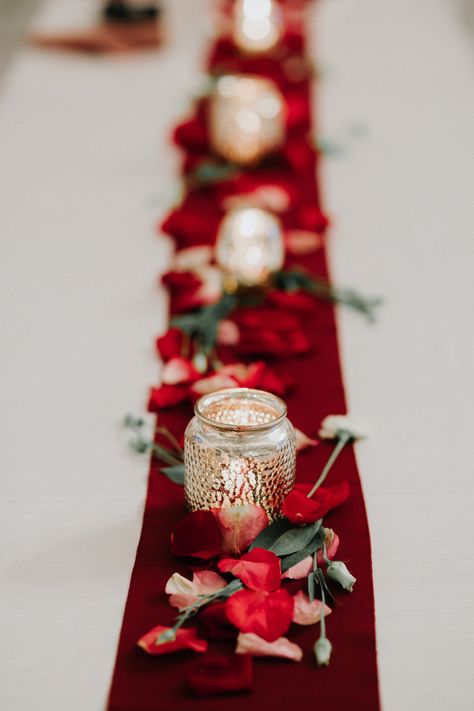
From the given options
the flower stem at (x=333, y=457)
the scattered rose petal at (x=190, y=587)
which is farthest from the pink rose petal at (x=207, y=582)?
the flower stem at (x=333, y=457)

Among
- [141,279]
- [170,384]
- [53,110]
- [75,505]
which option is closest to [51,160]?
[53,110]

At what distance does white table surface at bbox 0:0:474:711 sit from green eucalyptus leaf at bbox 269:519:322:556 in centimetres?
7

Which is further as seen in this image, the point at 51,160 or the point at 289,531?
the point at 51,160

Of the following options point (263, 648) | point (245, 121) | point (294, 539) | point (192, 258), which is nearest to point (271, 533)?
point (294, 539)


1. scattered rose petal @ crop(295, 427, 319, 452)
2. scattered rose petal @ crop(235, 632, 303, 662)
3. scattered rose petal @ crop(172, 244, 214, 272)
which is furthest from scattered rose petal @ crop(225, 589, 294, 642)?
scattered rose petal @ crop(172, 244, 214, 272)

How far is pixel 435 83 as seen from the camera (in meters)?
2.27

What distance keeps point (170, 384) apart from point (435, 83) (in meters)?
1.50

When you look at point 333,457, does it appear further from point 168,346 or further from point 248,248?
point 248,248

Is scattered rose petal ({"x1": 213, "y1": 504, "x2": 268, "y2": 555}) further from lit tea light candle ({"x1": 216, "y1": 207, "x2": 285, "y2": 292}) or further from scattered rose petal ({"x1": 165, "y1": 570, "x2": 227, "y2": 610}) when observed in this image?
lit tea light candle ({"x1": 216, "y1": 207, "x2": 285, "y2": 292})

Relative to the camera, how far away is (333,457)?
0.92 meters

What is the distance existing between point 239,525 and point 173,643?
121mm

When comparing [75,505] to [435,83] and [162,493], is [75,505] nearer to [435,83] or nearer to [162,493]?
[162,493]

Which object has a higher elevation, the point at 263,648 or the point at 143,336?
the point at 143,336

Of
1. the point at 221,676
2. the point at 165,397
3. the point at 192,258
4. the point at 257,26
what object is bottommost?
the point at 221,676
